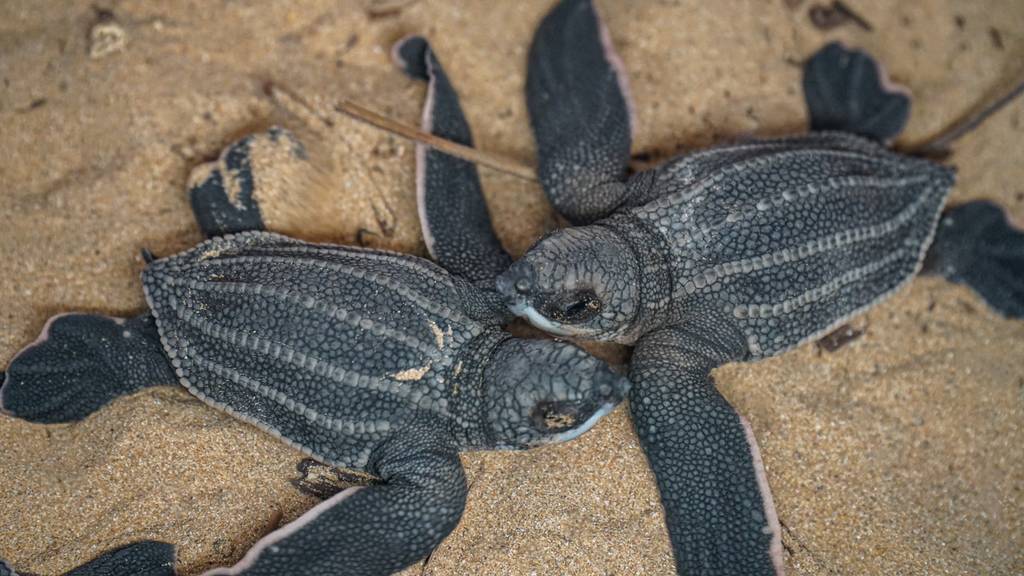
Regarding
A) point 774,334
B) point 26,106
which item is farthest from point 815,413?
point 26,106

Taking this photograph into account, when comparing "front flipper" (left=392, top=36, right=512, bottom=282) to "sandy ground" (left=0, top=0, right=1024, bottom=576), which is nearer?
"sandy ground" (left=0, top=0, right=1024, bottom=576)

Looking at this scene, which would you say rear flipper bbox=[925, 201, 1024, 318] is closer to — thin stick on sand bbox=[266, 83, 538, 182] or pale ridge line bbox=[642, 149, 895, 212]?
pale ridge line bbox=[642, 149, 895, 212]

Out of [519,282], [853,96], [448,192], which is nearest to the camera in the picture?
[519,282]

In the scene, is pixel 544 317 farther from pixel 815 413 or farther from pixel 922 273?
pixel 922 273

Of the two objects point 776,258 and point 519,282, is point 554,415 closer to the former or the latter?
point 519,282

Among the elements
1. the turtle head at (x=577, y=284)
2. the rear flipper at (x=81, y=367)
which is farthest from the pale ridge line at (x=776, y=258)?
the rear flipper at (x=81, y=367)

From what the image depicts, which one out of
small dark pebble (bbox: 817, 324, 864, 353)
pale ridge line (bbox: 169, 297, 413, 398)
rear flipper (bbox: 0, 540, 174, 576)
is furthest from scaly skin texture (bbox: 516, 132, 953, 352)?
rear flipper (bbox: 0, 540, 174, 576)

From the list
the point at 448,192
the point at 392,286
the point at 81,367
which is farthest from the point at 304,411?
the point at 448,192
